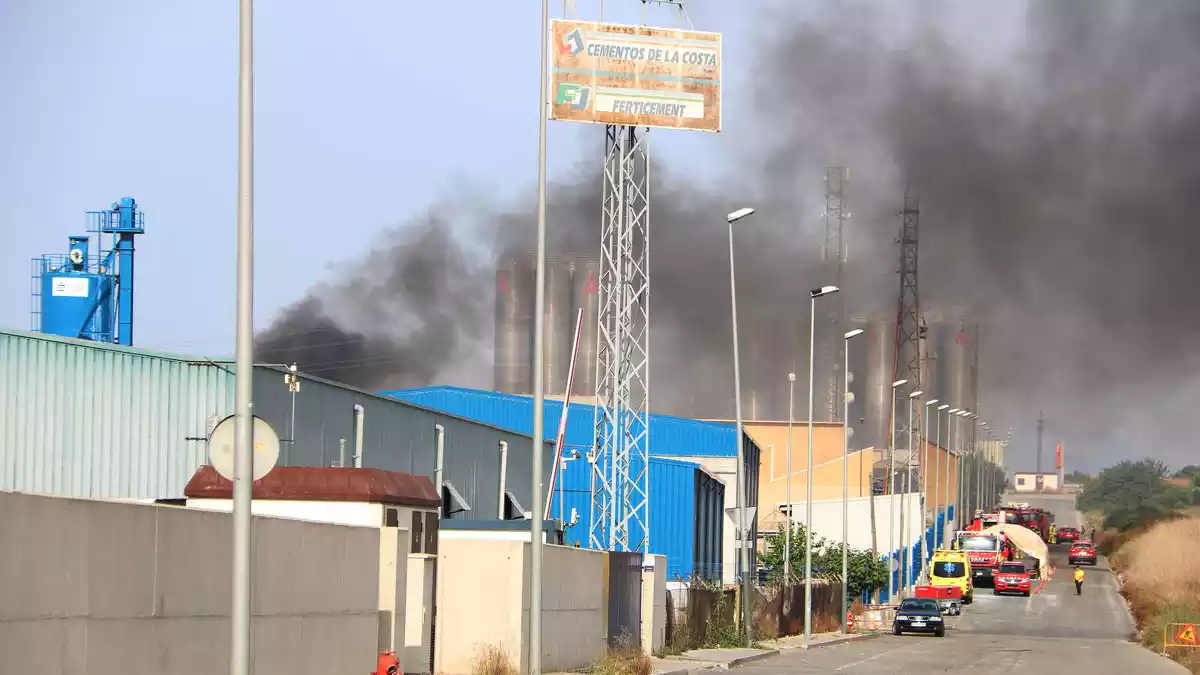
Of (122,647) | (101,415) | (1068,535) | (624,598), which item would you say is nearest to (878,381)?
(1068,535)

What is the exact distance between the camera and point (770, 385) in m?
117

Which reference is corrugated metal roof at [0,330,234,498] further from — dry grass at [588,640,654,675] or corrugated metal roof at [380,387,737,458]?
corrugated metal roof at [380,387,737,458]

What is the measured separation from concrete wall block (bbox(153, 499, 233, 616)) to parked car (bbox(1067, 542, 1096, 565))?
97075mm

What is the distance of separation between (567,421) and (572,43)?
24222mm

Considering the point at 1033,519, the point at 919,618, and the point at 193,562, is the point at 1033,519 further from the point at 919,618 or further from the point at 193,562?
the point at 193,562

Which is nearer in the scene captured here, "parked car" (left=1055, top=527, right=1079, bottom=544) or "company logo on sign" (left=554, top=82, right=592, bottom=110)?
"company logo on sign" (left=554, top=82, right=592, bottom=110)

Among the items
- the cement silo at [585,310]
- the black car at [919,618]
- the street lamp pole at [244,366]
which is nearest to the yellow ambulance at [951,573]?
the cement silo at [585,310]

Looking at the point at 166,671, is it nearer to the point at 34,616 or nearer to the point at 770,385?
the point at 34,616

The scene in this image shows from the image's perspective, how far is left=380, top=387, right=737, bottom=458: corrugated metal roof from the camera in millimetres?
64438

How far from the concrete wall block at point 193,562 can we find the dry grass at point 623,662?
13.7 meters

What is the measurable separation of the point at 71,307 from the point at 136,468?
22.7 meters

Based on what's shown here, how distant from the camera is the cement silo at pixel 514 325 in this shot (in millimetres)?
83938

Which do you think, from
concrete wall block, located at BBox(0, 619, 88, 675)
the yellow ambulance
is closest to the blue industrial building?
the yellow ambulance

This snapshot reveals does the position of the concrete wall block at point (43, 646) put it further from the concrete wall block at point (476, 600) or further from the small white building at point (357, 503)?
the concrete wall block at point (476, 600)
